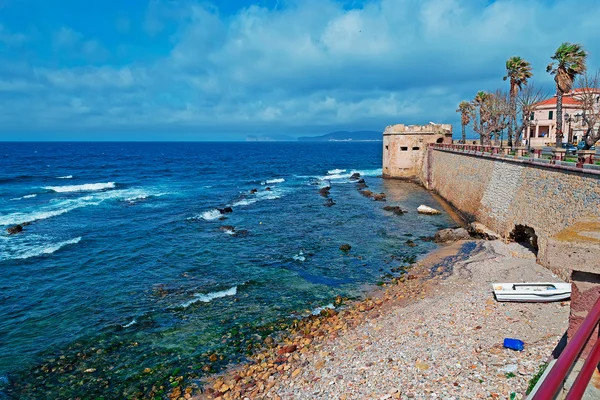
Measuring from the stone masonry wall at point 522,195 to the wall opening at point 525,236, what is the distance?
0.32m

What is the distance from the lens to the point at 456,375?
1048 centimetres

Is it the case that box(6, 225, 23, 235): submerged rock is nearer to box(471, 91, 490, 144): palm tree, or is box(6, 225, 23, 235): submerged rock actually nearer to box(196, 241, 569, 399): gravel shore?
box(196, 241, 569, 399): gravel shore

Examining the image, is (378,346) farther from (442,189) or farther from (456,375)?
(442,189)

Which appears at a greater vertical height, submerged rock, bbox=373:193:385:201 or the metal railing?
the metal railing

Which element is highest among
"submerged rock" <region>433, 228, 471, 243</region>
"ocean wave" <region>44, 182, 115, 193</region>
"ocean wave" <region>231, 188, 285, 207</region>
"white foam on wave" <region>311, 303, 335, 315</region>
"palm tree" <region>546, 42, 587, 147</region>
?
"palm tree" <region>546, 42, 587, 147</region>

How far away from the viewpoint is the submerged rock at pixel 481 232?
24858 millimetres

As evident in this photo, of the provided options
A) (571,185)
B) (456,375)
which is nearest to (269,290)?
(456,375)

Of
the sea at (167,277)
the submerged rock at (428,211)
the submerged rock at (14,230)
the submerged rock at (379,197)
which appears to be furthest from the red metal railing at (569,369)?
the submerged rock at (379,197)

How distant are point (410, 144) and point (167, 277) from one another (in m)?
41.2

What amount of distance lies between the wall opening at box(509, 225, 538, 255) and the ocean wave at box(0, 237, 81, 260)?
27936mm

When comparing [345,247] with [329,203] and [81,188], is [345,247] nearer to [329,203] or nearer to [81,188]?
[329,203]

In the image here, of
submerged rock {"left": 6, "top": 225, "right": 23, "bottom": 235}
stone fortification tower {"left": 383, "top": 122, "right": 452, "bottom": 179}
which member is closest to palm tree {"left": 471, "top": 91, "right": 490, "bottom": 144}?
stone fortification tower {"left": 383, "top": 122, "right": 452, "bottom": 179}

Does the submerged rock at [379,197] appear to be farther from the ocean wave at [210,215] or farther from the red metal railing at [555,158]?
the ocean wave at [210,215]

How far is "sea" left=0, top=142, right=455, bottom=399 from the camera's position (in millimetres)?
13523
